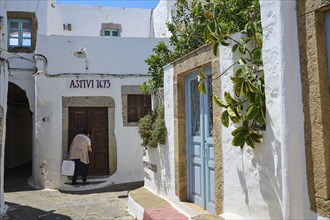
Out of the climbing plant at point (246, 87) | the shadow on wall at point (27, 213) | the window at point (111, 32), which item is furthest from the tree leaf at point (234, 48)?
the window at point (111, 32)

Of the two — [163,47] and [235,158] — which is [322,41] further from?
[163,47]

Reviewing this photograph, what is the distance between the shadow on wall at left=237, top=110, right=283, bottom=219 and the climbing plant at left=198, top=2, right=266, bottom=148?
11 cm

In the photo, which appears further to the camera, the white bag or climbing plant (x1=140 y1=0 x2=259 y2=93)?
the white bag

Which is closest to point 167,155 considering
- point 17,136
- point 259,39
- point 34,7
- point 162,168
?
point 162,168

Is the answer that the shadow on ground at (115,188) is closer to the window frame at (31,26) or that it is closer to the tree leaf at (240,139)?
the window frame at (31,26)

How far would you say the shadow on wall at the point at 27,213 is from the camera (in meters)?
6.91

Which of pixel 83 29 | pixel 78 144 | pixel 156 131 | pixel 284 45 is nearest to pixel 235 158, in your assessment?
pixel 284 45

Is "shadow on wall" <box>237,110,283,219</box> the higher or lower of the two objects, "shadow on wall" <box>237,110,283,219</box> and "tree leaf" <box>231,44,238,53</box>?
the lower

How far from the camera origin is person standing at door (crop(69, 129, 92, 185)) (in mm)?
9977

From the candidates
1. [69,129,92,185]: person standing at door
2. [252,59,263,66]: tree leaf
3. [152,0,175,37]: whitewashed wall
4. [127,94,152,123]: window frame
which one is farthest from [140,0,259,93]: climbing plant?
[152,0,175,37]: whitewashed wall

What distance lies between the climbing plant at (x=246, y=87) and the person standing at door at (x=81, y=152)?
6837mm

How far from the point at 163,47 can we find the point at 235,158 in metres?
3.91

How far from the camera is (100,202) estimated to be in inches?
320

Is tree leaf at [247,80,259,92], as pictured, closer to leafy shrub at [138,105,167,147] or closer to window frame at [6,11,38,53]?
leafy shrub at [138,105,167,147]
